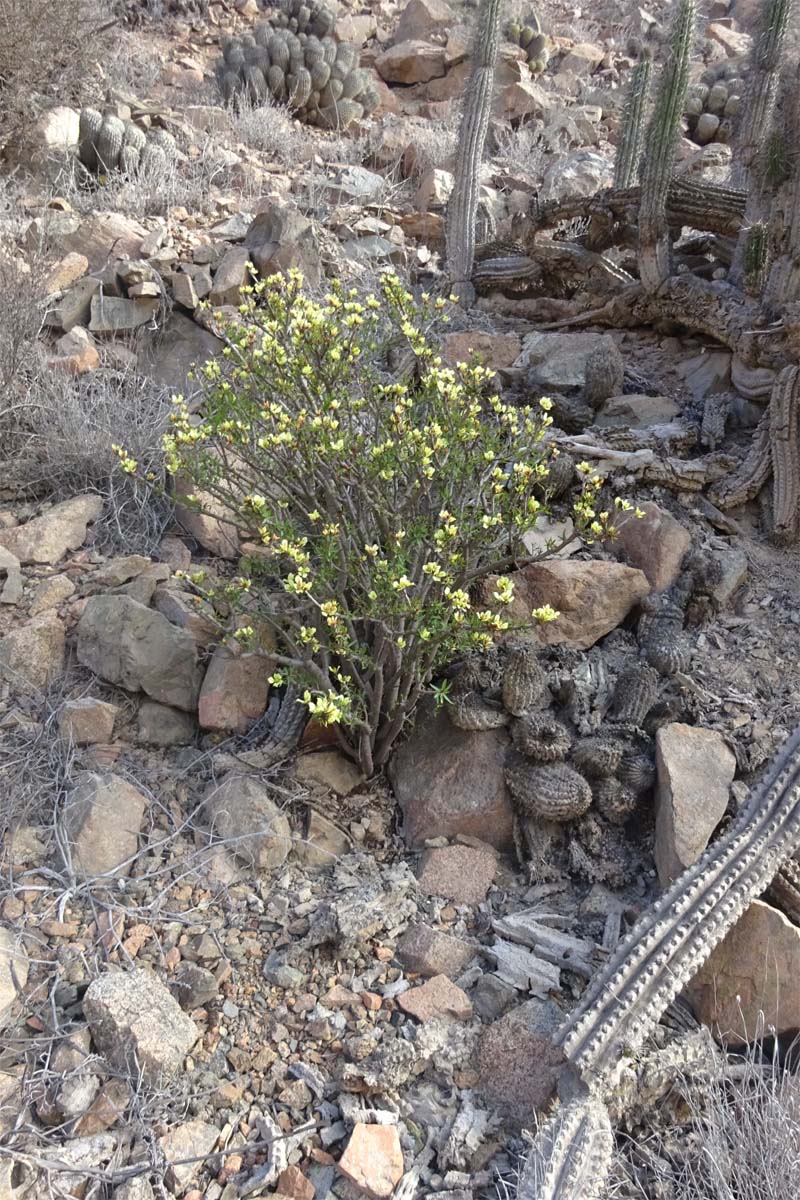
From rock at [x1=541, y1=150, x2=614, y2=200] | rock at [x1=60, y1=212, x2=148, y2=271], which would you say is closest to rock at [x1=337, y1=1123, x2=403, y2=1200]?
rock at [x1=60, y1=212, x2=148, y2=271]

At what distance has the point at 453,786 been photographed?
318 centimetres

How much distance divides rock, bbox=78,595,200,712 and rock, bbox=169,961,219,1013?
3.55 feet

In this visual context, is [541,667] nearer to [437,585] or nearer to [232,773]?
[437,585]

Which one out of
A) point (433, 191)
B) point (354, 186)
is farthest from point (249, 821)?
point (354, 186)

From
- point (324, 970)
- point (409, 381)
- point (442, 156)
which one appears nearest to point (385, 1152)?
point (324, 970)

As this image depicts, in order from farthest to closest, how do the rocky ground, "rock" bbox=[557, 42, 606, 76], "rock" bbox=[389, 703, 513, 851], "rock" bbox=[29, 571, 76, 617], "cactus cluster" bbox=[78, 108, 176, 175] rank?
"rock" bbox=[557, 42, 606, 76] → "cactus cluster" bbox=[78, 108, 176, 175] → "rock" bbox=[29, 571, 76, 617] → "rock" bbox=[389, 703, 513, 851] → the rocky ground

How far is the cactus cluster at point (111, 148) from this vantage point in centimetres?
740

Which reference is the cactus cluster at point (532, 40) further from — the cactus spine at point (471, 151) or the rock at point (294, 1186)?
the rock at point (294, 1186)

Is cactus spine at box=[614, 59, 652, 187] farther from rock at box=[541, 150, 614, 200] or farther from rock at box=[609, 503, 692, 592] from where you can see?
rock at box=[609, 503, 692, 592]

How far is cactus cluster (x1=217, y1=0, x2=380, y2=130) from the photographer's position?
9492mm

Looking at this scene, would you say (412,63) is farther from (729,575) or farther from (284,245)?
(729,575)

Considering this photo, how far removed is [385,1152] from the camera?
218 centimetres

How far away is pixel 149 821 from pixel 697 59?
41.9 feet

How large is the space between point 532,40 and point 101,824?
39.3ft
